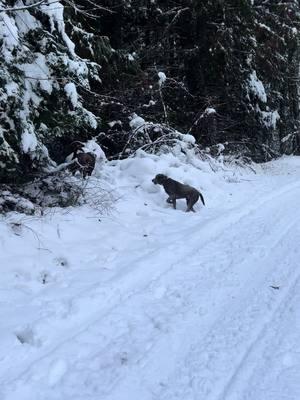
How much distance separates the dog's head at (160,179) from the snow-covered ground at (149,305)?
3.47ft

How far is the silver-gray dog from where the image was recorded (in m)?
9.84

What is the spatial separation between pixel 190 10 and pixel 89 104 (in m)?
6.41

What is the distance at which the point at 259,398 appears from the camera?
3.71m

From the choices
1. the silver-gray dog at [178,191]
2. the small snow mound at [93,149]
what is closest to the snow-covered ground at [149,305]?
the silver-gray dog at [178,191]

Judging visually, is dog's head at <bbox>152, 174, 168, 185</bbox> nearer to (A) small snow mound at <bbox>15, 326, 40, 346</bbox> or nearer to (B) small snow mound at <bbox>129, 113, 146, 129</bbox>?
(B) small snow mound at <bbox>129, 113, 146, 129</bbox>

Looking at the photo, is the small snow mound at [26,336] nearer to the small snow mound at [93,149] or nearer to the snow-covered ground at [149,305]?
the snow-covered ground at [149,305]

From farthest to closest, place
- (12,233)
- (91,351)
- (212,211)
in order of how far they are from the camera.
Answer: (212,211), (12,233), (91,351)

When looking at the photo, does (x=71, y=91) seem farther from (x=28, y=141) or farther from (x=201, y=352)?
(x=201, y=352)

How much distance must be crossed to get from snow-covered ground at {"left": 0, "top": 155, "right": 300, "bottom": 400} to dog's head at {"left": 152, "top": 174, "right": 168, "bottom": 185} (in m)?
1.06

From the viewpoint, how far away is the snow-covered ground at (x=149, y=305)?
3.94 m

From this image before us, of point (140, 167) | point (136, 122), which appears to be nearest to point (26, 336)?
point (140, 167)

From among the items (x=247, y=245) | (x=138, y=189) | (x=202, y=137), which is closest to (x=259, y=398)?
(x=247, y=245)

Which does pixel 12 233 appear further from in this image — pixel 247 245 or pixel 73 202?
pixel 247 245

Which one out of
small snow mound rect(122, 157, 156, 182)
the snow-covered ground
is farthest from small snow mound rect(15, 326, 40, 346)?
small snow mound rect(122, 157, 156, 182)
